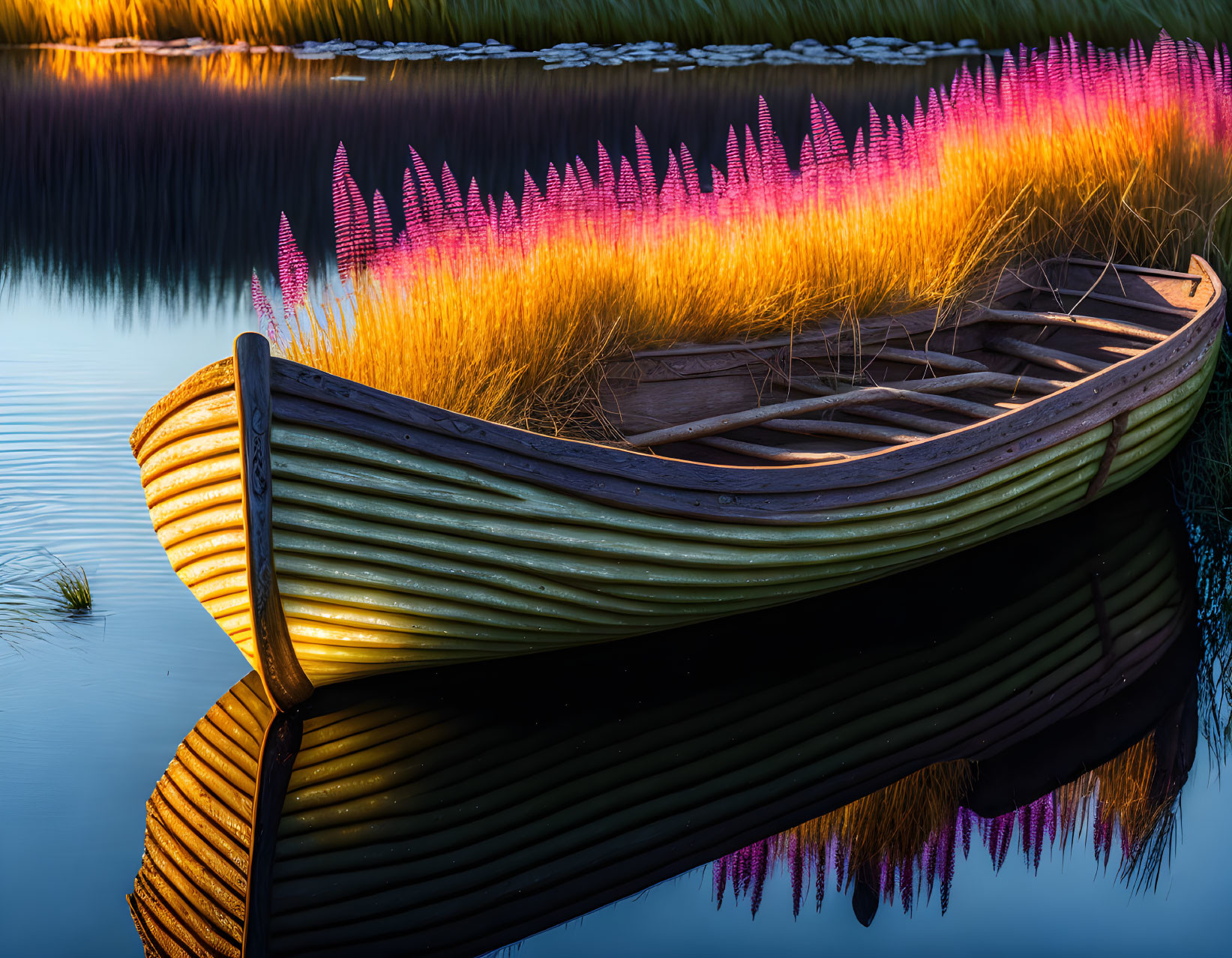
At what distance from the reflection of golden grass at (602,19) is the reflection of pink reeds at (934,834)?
12429mm

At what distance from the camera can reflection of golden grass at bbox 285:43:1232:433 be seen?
3.68m

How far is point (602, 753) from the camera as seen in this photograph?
3.00 metres

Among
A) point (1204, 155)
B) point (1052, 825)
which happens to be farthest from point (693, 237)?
point (1204, 155)

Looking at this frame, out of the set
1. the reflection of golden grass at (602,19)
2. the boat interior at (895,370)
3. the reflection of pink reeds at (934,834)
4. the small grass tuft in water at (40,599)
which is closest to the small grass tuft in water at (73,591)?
the small grass tuft in water at (40,599)

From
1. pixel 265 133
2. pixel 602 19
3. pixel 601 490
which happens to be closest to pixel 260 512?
pixel 601 490

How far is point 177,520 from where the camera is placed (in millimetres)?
3096

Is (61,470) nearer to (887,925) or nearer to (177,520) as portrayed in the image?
(177,520)

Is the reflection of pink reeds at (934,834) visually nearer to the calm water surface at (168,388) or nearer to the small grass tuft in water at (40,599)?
the calm water surface at (168,388)

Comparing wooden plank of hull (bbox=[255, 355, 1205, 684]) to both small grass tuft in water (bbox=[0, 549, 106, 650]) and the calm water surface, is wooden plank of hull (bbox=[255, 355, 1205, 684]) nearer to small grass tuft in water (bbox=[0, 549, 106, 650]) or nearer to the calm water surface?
the calm water surface

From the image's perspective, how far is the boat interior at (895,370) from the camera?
3.93 m

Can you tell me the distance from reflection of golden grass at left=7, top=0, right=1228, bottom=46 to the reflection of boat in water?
A: 1152cm

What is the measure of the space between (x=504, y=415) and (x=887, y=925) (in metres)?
1.93

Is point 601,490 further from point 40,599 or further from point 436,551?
point 40,599

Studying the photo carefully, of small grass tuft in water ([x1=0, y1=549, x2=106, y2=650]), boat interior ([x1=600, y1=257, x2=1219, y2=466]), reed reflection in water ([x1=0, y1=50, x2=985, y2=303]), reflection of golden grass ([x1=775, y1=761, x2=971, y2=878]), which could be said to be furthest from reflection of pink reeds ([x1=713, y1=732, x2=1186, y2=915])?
reed reflection in water ([x1=0, y1=50, x2=985, y2=303])
